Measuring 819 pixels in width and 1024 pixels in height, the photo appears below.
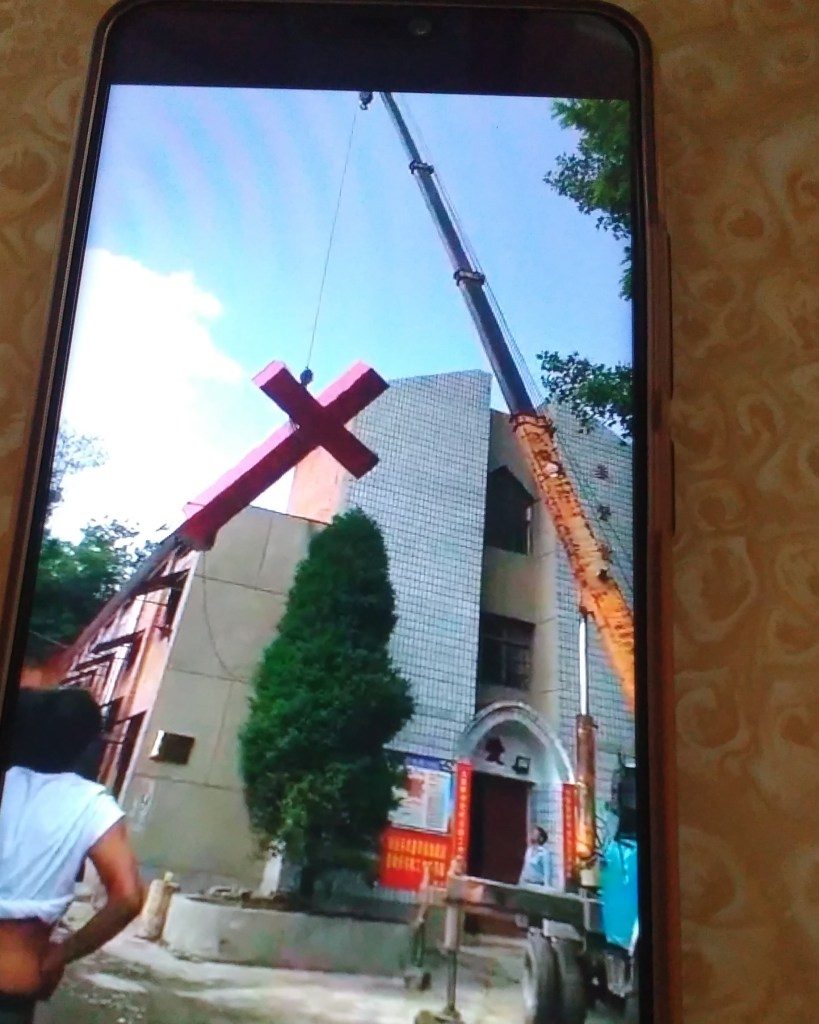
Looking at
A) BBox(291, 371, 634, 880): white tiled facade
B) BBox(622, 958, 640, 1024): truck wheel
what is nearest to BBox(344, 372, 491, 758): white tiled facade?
BBox(291, 371, 634, 880): white tiled facade

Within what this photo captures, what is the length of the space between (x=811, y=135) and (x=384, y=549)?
335 mm

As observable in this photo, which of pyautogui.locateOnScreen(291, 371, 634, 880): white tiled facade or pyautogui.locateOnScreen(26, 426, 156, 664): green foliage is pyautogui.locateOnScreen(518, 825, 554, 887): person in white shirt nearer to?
pyautogui.locateOnScreen(291, 371, 634, 880): white tiled facade

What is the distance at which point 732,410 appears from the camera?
1.58 ft

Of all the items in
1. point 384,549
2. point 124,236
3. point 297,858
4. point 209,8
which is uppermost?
point 209,8

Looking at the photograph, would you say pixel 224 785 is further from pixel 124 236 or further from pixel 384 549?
pixel 124 236

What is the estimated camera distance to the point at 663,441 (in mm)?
416

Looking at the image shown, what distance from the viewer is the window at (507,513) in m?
0.42

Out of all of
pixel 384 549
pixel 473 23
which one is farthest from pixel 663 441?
pixel 473 23

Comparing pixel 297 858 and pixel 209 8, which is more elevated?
pixel 209 8

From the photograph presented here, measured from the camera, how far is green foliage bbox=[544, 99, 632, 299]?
1.51 feet

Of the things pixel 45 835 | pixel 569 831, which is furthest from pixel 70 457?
pixel 569 831

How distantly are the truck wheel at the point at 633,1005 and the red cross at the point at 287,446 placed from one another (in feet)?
0.71

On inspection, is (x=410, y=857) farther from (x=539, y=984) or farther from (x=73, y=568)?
(x=73, y=568)

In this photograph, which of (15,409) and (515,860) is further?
(15,409)
